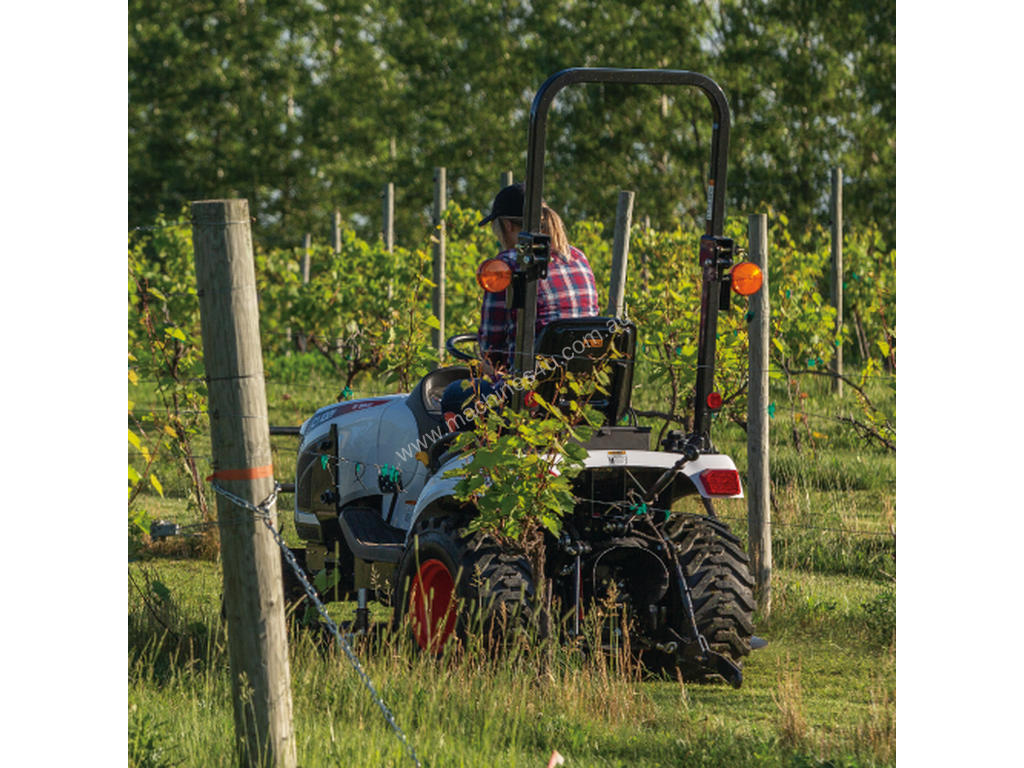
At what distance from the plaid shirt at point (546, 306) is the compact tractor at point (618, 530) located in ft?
0.63

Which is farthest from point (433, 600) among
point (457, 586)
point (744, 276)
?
point (744, 276)

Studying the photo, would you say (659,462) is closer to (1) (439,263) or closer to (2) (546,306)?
(2) (546,306)

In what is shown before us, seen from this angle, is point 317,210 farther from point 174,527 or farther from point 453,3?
point 174,527

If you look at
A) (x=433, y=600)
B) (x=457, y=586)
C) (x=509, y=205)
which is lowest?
(x=433, y=600)

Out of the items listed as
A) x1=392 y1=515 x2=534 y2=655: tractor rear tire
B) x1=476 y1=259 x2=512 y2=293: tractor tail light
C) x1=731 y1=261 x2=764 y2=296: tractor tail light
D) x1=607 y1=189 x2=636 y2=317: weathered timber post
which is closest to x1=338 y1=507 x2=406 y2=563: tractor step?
x1=392 y1=515 x2=534 y2=655: tractor rear tire

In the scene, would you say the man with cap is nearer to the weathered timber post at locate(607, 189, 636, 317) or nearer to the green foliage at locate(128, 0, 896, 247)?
the weathered timber post at locate(607, 189, 636, 317)

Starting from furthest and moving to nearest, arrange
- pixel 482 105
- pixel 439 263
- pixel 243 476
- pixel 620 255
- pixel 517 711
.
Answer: pixel 482 105 < pixel 439 263 < pixel 620 255 < pixel 517 711 < pixel 243 476

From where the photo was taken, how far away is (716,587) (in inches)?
192

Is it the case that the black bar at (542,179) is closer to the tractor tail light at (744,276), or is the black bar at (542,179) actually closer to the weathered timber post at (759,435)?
the tractor tail light at (744,276)

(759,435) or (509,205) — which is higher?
(509,205)

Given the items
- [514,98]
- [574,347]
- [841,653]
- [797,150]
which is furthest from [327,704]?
[514,98]

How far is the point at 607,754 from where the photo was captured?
4.17 m

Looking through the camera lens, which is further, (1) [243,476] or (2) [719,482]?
(2) [719,482]

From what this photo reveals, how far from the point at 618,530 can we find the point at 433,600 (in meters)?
0.68
